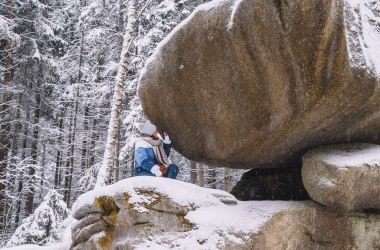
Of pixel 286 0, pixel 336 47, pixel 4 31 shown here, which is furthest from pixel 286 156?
pixel 4 31

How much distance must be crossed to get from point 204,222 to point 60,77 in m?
16.3

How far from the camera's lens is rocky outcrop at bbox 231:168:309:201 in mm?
6511

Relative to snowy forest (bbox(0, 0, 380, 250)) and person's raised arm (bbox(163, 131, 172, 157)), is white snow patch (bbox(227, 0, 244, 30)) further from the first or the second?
person's raised arm (bbox(163, 131, 172, 157))

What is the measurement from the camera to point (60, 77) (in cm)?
1955

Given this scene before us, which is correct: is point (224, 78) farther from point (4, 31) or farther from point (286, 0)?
point (4, 31)

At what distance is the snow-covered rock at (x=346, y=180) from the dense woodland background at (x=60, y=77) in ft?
33.5

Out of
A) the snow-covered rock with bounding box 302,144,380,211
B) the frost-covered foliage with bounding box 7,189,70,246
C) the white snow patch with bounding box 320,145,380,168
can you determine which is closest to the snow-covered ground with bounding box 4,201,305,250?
the snow-covered rock with bounding box 302,144,380,211

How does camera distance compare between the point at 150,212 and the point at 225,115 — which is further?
the point at 225,115

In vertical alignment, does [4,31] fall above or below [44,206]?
above

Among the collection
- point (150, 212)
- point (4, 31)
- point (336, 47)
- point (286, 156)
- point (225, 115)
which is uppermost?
point (4, 31)

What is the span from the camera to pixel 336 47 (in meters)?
4.68

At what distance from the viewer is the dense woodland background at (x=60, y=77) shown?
15.5 m

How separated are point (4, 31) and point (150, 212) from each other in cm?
1167

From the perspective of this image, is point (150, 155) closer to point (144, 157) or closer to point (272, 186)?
point (144, 157)
